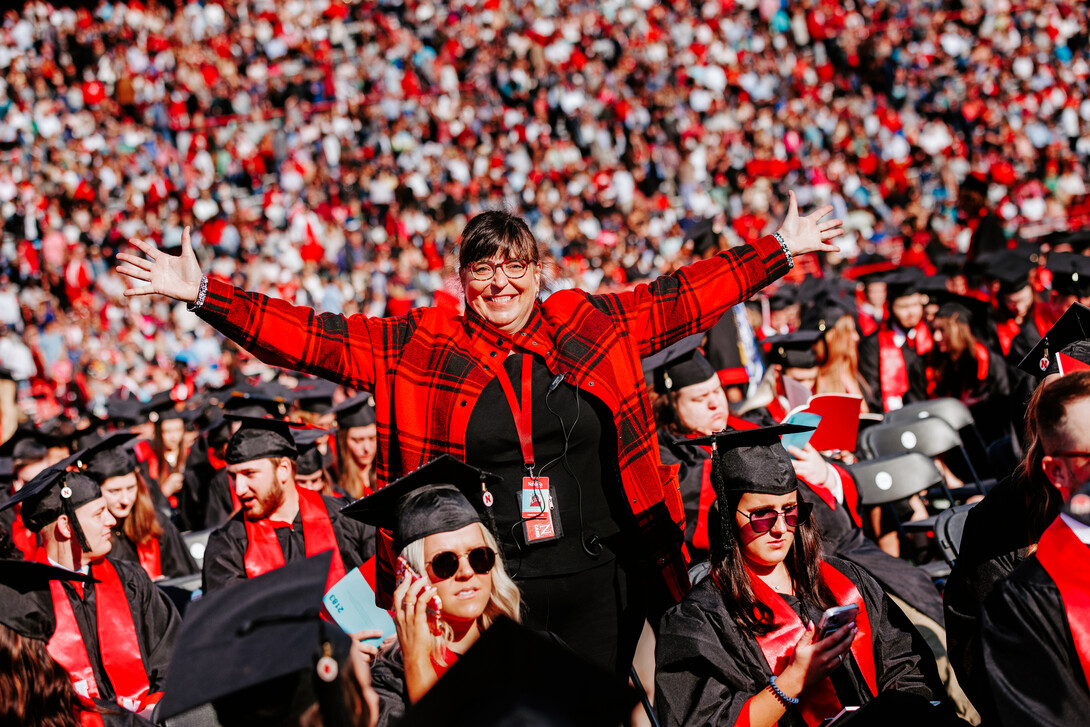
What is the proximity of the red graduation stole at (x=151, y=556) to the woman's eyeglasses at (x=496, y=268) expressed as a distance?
12.8ft

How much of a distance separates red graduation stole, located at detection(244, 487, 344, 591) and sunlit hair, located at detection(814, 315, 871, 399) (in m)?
4.03

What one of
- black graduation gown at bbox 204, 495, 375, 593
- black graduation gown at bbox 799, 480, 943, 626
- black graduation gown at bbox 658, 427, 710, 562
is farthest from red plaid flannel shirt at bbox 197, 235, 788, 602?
black graduation gown at bbox 204, 495, 375, 593

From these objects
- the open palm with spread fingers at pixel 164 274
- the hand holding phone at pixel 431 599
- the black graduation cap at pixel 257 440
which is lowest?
the hand holding phone at pixel 431 599

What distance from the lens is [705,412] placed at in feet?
16.0

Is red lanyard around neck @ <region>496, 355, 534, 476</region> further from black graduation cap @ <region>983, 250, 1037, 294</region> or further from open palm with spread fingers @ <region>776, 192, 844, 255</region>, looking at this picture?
black graduation cap @ <region>983, 250, 1037, 294</region>

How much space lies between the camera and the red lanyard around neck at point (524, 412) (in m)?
3.11

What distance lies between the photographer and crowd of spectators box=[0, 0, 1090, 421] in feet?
56.9

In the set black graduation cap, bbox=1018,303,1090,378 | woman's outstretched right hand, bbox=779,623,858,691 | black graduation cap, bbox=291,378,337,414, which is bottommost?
woman's outstretched right hand, bbox=779,623,858,691

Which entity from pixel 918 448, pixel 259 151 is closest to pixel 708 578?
pixel 918 448

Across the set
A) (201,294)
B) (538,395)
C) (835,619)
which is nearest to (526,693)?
(835,619)

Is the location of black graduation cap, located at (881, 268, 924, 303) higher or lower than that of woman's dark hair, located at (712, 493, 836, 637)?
higher

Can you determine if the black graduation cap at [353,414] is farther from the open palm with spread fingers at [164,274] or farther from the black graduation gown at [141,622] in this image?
the open palm with spread fingers at [164,274]

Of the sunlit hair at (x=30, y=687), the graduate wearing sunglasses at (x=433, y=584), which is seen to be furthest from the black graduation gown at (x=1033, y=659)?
the sunlit hair at (x=30, y=687)

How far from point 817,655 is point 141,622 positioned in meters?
3.02
